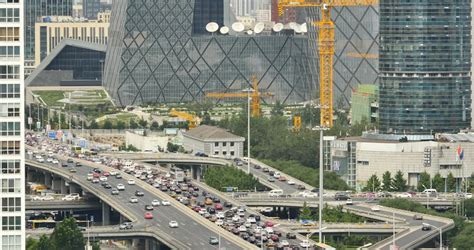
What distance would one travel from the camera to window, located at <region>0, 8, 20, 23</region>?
75.9m

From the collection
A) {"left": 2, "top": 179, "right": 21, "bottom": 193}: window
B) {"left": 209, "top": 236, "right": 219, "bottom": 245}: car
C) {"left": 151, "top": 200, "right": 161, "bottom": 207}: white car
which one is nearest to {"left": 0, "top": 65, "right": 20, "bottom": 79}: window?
{"left": 2, "top": 179, "right": 21, "bottom": 193}: window

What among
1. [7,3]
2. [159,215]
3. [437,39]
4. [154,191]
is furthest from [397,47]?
[7,3]

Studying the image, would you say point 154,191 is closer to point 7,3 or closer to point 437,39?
point 437,39

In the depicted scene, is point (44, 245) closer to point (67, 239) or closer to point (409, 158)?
point (67, 239)

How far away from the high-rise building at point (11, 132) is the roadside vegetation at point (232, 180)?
8483cm

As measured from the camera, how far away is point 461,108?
172m

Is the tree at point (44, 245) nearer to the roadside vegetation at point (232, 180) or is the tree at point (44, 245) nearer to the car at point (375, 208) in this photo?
the car at point (375, 208)

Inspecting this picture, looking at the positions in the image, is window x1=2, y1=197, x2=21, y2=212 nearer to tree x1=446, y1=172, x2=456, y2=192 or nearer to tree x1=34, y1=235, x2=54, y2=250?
tree x1=34, y1=235, x2=54, y2=250

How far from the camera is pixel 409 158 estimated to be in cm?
16325

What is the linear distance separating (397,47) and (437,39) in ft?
10.6

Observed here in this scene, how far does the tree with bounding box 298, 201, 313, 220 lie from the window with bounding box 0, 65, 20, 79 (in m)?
65.3

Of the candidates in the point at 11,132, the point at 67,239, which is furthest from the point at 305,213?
the point at 11,132

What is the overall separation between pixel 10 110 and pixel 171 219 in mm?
60283

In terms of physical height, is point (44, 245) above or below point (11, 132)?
below
